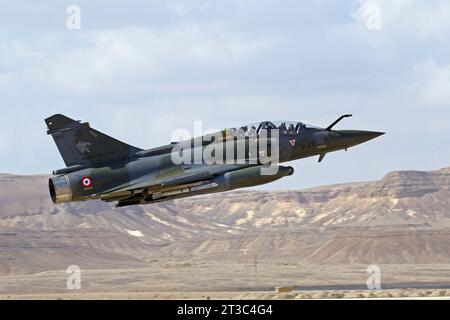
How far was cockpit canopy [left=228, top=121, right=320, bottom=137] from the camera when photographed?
39.5m

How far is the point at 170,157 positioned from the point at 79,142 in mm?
4260

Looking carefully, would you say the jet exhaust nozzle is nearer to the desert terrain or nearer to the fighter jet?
the fighter jet

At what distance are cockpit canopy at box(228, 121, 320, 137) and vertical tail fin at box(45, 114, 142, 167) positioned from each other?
593cm

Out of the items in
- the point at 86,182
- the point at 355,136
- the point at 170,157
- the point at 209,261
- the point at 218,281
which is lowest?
the point at 218,281

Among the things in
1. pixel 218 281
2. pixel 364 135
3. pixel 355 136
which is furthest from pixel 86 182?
pixel 218 281

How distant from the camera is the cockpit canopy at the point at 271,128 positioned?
39500 mm

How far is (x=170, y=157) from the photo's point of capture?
39.8 m

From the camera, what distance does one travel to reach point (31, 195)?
332 ft

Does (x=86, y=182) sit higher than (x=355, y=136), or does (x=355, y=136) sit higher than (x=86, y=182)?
(x=355, y=136)

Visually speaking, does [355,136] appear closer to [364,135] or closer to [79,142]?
[364,135]

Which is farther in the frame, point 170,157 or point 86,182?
point 170,157

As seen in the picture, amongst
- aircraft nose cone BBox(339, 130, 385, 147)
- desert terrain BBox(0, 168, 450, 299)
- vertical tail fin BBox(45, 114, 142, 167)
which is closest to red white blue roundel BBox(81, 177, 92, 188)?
vertical tail fin BBox(45, 114, 142, 167)
